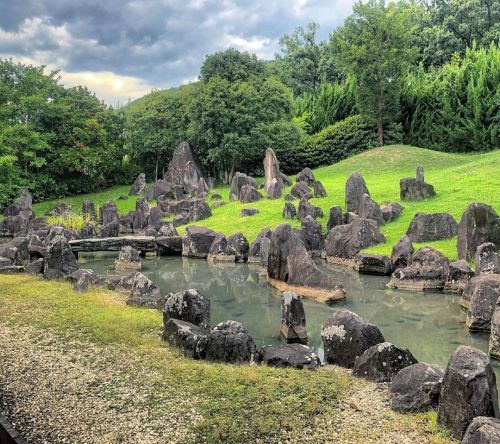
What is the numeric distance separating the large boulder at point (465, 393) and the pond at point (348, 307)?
11.2 feet

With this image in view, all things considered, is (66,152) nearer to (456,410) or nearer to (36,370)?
(36,370)

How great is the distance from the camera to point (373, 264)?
1825 centimetres

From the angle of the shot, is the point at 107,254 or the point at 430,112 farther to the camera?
the point at 430,112

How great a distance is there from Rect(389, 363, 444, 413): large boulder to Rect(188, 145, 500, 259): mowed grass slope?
1047 centimetres

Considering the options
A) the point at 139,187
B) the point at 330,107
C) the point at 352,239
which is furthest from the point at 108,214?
the point at 330,107

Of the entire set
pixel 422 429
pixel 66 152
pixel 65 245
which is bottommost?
pixel 422 429

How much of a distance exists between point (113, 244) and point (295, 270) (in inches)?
427

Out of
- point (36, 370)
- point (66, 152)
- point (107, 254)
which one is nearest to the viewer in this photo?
point (36, 370)

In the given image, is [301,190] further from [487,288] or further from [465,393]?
[465,393]

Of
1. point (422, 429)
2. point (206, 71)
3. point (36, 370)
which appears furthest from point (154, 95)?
point (422, 429)

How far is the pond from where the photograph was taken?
11.9 metres

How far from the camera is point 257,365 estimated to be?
9523 mm

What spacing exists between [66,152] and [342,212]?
2394cm

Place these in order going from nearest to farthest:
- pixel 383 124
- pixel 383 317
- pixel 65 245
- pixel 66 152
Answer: pixel 383 317 → pixel 65 245 → pixel 66 152 → pixel 383 124
